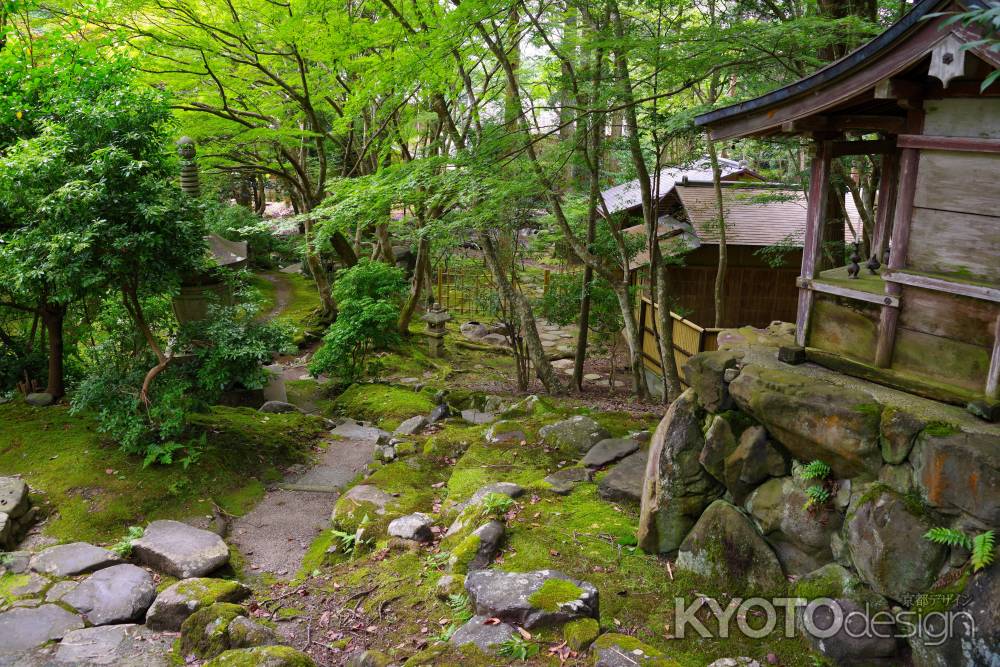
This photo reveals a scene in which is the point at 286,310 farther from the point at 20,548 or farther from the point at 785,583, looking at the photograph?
the point at 785,583

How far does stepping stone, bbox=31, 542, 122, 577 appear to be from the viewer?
20.5 feet

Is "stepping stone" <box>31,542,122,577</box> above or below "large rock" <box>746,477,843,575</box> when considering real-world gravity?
below

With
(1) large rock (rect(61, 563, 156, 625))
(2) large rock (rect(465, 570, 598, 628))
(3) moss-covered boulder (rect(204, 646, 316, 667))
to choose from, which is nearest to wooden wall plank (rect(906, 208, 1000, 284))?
(2) large rock (rect(465, 570, 598, 628))

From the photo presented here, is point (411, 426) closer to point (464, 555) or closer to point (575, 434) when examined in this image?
point (575, 434)

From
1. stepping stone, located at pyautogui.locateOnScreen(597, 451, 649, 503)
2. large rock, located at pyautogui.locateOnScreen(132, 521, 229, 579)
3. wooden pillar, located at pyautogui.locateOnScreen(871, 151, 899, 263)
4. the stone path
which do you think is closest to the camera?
wooden pillar, located at pyautogui.locateOnScreen(871, 151, 899, 263)

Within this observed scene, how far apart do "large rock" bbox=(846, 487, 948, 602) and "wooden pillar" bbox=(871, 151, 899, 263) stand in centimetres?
258

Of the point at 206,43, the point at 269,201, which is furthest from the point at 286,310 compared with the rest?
the point at 269,201

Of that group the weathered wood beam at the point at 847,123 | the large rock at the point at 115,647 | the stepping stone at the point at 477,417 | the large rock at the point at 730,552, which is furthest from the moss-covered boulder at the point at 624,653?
the stepping stone at the point at 477,417

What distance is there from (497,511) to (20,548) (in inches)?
198

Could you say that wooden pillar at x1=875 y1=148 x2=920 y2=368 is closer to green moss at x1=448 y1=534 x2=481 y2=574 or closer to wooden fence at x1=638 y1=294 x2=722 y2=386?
green moss at x1=448 y1=534 x2=481 y2=574

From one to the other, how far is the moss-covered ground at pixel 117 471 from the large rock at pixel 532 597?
439 centimetres

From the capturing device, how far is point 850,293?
16.3 feet

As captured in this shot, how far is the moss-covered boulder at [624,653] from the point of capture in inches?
164

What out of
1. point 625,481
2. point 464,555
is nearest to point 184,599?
point 464,555
